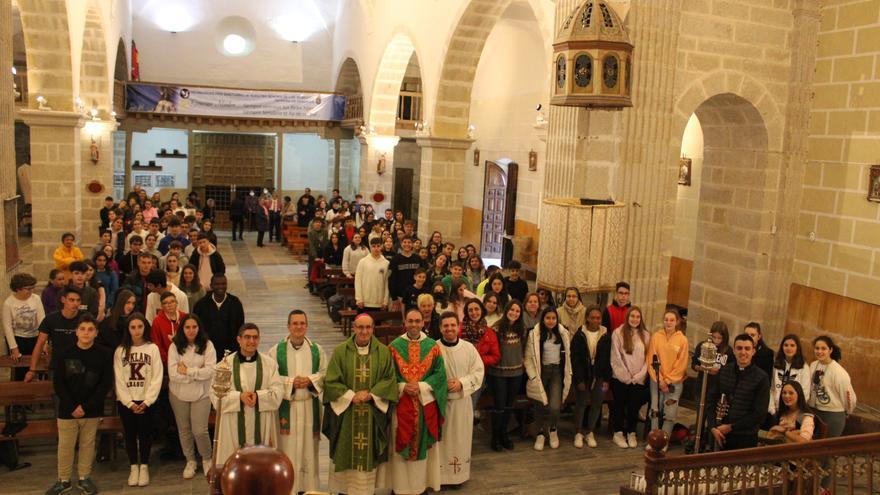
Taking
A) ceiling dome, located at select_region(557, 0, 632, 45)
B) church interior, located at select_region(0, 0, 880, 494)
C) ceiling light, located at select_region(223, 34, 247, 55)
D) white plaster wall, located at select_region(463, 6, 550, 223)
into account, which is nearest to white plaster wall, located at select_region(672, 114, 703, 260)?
church interior, located at select_region(0, 0, 880, 494)

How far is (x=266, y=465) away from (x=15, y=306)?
266 inches

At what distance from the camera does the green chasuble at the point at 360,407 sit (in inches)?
234

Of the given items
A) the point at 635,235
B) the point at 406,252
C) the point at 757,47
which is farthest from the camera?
the point at 406,252

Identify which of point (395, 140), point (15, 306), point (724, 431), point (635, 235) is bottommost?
point (724, 431)

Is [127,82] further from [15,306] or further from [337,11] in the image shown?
[15,306]

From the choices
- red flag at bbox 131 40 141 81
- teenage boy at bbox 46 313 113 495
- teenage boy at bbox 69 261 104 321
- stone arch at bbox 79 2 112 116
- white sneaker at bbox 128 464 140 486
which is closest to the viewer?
teenage boy at bbox 46 313 113 495

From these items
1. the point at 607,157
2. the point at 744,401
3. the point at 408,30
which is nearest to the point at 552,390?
the point at 744,401

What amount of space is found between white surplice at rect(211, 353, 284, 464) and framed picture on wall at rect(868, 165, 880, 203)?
690cm

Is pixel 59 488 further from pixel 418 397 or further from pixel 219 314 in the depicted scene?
pixel 418 397

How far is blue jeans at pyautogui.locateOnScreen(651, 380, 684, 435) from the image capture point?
720cm

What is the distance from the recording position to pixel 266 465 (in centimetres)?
154

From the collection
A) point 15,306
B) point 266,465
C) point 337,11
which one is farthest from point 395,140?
point 266,465

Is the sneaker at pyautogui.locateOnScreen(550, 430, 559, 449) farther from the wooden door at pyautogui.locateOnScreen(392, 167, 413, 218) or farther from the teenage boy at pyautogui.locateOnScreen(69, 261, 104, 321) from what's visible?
the wooden door at pyautogui.locateOnScreen(392, 167, 413, 218)

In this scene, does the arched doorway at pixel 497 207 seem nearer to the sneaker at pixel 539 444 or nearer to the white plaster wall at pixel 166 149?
the sneaker at pixel 539 444
